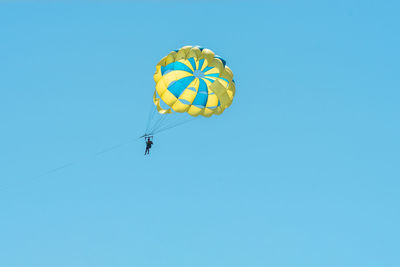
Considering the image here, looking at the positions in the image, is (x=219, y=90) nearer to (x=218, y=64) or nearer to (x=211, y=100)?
(x=211, y=100)

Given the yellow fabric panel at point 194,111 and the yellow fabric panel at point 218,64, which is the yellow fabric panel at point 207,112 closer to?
the yellow fabric panel at point 194,111

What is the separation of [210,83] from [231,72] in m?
2.05

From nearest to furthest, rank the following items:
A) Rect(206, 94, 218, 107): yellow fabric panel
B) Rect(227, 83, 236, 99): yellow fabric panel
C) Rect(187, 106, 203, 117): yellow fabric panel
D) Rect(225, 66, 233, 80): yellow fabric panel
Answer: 1. Rect(187, 106, 203, 117): yellow fabric panel
2. Rect(206, 94, 218, 107): yellow fabric panel
3. Rect(225, 66, 233, 80): yellow fabric panel
4. Rect(227, 83, 236, 99): yellow fabric panel

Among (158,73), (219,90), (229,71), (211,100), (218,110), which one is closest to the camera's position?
(219,90)

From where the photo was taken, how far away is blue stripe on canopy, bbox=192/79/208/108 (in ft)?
333

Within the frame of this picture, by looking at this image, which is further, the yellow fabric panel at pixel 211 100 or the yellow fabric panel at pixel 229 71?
the yellow fabric panel at pixel 229 71

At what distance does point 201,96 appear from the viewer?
10138 cm

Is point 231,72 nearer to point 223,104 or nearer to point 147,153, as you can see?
point 223,104

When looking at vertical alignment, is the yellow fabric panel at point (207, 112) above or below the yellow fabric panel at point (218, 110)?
below

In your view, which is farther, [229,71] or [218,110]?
[229,71]

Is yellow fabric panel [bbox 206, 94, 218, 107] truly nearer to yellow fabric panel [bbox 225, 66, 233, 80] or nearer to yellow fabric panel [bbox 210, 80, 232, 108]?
yellow fabric panel [bbox 210, 80, 232, 108]

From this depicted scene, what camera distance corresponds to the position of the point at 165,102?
101625mm

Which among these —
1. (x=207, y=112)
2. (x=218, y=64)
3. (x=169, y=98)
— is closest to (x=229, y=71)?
(x=218, y=64)

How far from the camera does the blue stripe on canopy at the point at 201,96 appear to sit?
333 feet
